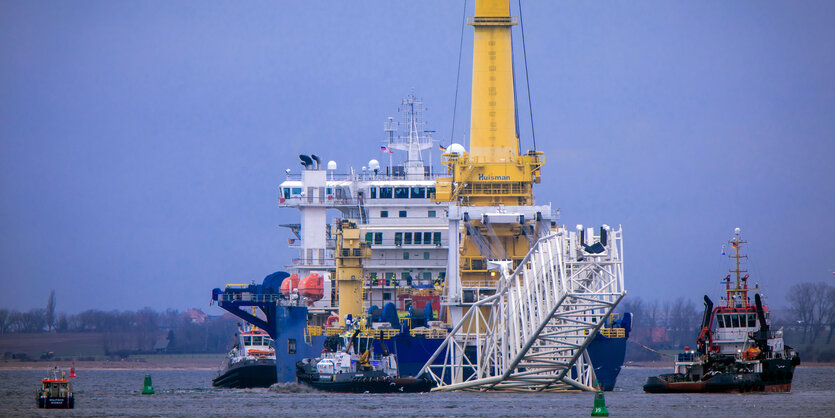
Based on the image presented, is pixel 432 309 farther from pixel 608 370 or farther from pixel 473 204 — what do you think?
pixel 608 370

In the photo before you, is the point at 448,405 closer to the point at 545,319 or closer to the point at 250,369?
the point at 545,319

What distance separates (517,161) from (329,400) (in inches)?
700

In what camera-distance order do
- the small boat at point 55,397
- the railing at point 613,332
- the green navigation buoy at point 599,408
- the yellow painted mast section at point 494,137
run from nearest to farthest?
the green navigation buoy at point 599,408 → the small boat at point 55,397 → the railing at point 613,332 → the yellow painted mast section at point 494,137

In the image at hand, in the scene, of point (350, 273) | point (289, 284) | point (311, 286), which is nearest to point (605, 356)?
point (350, 273)

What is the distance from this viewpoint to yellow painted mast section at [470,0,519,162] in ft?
242

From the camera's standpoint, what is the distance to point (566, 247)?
189 feet

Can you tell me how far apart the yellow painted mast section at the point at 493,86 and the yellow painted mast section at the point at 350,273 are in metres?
8.81

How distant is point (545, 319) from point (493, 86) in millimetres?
21560

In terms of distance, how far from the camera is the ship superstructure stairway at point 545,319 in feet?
185

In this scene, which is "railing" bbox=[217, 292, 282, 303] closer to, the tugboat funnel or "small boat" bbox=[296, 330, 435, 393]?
the tugboat funnel

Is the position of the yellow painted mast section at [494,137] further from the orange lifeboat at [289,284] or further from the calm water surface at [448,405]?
the orange lifeboat at [289,284]

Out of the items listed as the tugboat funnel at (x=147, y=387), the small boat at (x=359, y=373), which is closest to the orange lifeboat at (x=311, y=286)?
the tugboat funnel at (x=147, y=387)

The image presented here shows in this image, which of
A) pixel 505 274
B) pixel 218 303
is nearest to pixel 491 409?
pixel 505 274

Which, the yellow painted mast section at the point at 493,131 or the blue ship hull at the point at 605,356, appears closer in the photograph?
the blue ship hull at the point at 605,356
